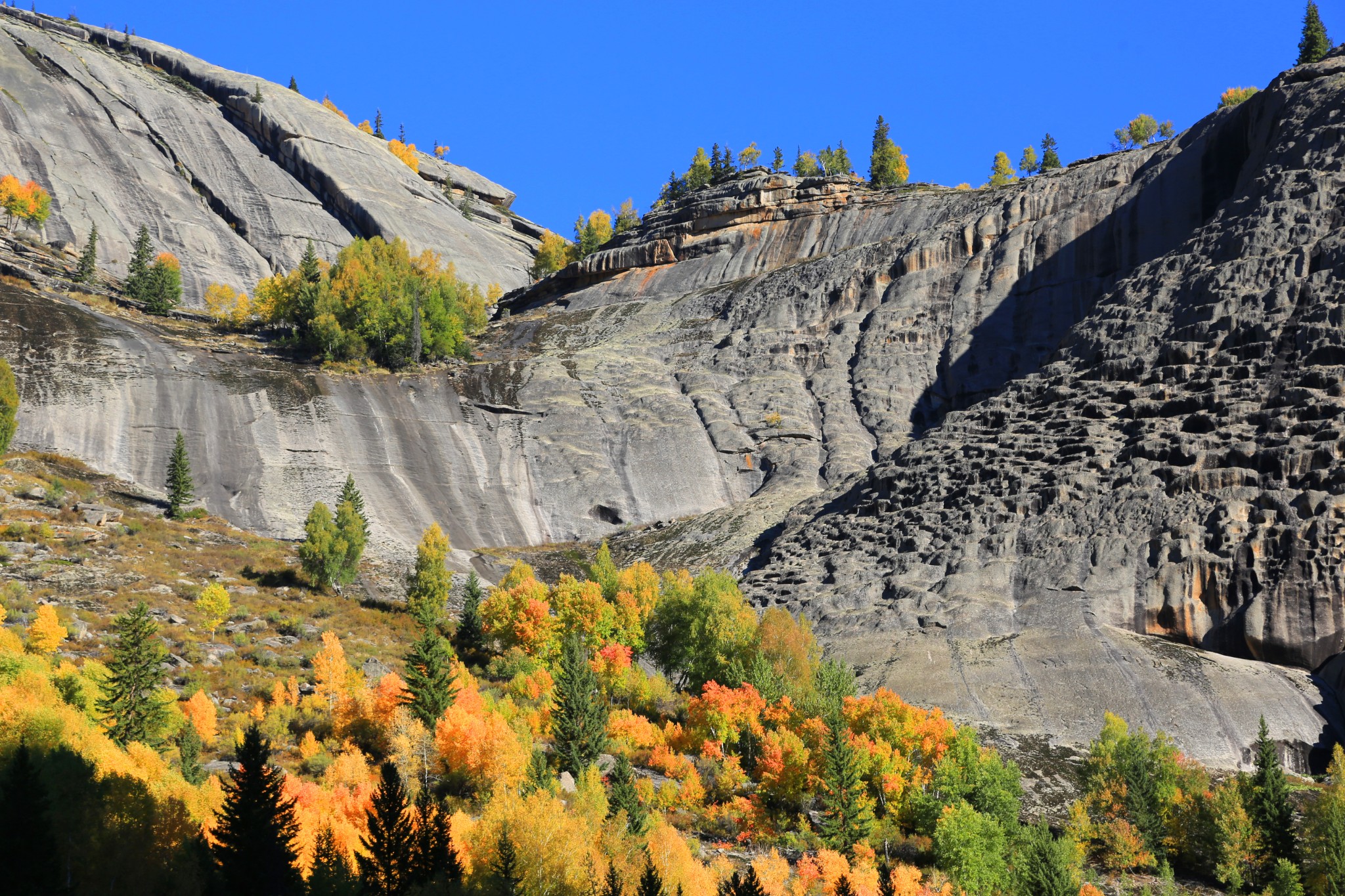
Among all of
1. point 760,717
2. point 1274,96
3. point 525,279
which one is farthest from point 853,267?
point 760,717

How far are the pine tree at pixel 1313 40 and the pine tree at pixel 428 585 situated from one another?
95.5 metres

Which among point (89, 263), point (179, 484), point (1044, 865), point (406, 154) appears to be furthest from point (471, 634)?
point (406, 154)

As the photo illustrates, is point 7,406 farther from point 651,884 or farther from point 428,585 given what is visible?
point 651,884

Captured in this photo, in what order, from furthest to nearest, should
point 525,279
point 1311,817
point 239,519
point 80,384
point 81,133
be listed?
point 525,279, point 81,133, point 80,384, point 239,519, point 1311,817

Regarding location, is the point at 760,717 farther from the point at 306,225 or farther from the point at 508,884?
the point at 306,225

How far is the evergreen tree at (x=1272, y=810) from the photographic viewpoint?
43.2 metres

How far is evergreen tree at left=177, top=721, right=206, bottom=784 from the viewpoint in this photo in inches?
1519

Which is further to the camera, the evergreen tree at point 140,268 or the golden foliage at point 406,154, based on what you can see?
the golden foliage at point 406,154

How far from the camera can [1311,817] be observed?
141 feet

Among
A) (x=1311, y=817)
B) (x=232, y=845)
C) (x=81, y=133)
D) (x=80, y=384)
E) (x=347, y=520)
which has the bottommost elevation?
(x=1311, y=817)

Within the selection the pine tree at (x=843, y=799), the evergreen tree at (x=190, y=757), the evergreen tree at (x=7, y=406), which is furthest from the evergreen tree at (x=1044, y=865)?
the evergreen tree at (x=7, y=406)

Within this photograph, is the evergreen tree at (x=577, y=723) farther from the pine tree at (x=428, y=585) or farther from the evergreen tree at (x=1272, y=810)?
the evergreen tree at (x=1272, y=810)

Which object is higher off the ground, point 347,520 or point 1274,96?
point 1274,96

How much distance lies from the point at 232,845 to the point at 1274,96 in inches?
3651
